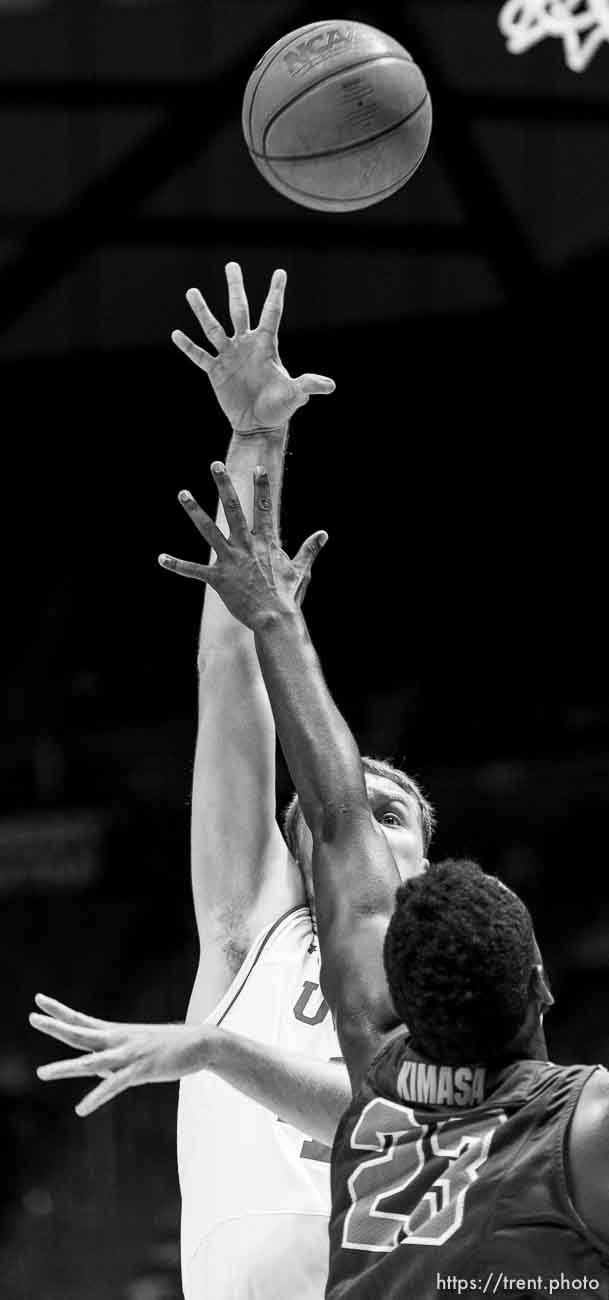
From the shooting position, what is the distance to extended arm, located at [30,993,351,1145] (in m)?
2.48

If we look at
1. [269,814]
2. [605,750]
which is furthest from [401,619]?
[269,814]

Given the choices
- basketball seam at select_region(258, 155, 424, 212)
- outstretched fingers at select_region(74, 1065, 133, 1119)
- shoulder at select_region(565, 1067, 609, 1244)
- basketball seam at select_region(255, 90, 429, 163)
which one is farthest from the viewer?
basketball seam at select_region(258, 155, 424, 212)

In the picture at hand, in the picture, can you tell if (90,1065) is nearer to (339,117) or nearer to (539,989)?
(539,989)

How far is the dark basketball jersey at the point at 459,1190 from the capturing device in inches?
83.7

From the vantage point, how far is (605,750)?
1205 cm

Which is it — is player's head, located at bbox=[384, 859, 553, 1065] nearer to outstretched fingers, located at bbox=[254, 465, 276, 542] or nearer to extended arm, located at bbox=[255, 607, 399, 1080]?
extended arm, located at bbox=[255, 607, 399, 1080]

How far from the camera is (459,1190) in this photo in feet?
7.22

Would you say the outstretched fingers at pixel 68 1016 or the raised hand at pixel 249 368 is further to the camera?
the raised hand at pixel 249 368

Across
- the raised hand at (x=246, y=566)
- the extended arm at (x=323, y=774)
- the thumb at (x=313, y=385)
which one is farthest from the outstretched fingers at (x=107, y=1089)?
the thumb at (x=313, y=385)

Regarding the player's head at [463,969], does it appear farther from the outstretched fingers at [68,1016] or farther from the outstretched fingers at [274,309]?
the outstretched fingers at [274,309]

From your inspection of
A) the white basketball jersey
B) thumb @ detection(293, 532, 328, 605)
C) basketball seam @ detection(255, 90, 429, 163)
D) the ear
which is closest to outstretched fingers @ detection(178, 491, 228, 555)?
Result: thumb @ detection(293, 532, 328, 605)

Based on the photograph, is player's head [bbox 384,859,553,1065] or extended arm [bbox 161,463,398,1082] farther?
extended arm [bbox 161,463,398,1082]

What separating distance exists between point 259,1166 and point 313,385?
5.29 feet

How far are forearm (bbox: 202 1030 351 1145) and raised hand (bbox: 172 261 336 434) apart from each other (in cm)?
146
